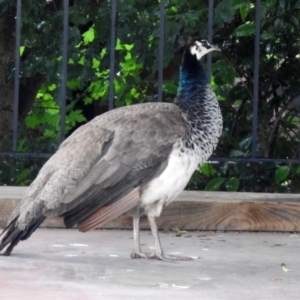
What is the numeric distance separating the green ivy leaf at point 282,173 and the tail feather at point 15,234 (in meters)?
1.82

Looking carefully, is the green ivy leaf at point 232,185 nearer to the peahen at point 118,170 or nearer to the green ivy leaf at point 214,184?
the green ivy leaf at point 214,184

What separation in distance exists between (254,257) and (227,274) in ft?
1.43

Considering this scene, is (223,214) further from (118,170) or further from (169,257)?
(118,170)

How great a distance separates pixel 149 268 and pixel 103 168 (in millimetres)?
456

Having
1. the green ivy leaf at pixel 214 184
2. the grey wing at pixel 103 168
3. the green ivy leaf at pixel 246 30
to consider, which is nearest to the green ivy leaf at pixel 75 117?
the green ivy leaf at pixel 214 184

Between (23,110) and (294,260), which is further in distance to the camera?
(23,110)

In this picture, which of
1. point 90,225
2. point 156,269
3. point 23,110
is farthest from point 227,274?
point 23,110

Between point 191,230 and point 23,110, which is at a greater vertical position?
point 23,110

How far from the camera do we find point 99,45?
6.11 metres

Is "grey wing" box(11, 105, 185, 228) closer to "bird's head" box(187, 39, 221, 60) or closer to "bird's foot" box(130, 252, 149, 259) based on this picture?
"bird's foot" box(130, 252, 149, 259)

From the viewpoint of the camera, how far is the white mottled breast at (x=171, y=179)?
4387mm

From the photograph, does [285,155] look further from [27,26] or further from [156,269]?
[156,269]

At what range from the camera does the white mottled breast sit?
173 inches

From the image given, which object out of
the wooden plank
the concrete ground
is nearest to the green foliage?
the wooden plank
